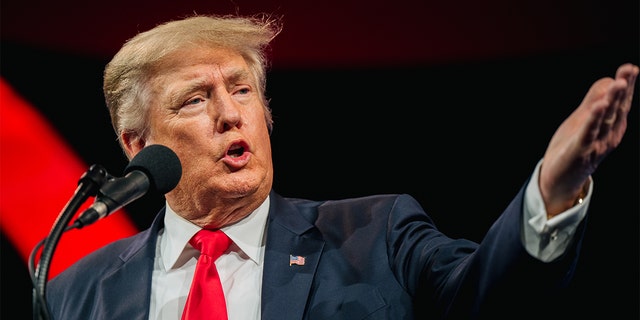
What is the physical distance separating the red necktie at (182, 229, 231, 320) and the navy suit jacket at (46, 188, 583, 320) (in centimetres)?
14

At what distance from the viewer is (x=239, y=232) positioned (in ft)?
7.09

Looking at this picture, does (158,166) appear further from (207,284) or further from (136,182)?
(207,284)

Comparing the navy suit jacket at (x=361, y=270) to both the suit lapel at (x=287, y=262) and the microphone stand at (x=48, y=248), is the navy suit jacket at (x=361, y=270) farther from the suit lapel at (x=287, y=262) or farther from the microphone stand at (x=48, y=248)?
the microphone stand at (x=48, y=248)

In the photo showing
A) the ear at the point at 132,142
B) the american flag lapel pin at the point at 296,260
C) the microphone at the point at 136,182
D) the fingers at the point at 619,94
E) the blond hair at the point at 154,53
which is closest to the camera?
the fingers at the point at 619,94

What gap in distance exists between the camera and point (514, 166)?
2.84 m

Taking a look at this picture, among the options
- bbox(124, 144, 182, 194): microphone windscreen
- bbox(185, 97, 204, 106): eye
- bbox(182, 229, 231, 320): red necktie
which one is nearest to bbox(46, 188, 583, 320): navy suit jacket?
bbox(182, 229, 231, 320): red necktie

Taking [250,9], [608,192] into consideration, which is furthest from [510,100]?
[250,9]

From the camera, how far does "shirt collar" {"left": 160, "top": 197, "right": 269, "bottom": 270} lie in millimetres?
2145

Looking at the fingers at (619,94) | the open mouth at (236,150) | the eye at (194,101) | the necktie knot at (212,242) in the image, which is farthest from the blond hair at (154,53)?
the fingers at (619,94)

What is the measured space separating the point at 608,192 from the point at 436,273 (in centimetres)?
123

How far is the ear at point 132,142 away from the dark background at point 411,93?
82 cm

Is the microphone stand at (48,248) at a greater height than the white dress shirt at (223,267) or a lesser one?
greater

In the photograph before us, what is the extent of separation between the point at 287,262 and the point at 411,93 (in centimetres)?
126

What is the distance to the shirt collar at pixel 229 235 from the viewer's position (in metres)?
2.14
